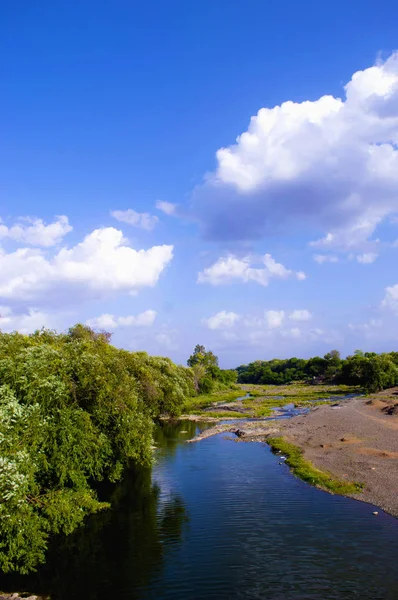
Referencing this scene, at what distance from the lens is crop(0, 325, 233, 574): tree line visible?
28.1 m

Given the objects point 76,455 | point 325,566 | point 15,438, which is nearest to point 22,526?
point 15,438

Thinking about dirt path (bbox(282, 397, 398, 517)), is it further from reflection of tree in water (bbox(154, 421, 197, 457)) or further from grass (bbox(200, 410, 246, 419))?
reflection of tree in water (bbox(154, 421, 197, 457))

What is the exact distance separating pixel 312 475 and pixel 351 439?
23300 mm

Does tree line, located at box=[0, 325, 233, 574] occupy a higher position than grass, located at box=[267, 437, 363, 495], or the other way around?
tree line, located at box=[0, 325, 233, 574]

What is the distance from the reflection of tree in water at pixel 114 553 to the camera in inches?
1136

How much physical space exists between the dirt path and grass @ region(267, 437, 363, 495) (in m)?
1.21

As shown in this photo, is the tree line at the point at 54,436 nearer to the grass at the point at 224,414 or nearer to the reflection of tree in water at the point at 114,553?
the reflection of tree in water at the point at 114,553

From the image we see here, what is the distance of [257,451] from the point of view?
229ft

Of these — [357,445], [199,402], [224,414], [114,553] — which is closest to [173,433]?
[224,414]

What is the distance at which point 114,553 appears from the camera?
33.7 metres

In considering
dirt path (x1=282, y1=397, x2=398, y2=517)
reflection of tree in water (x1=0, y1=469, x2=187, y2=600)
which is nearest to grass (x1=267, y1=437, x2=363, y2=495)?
dirt path (x1=282, y1=397, x2=398, y2=517)

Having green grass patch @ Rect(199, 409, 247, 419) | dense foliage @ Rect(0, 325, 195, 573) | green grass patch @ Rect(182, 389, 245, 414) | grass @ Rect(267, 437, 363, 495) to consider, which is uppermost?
dense foliage @ Rect(0, 325, 195, 573)

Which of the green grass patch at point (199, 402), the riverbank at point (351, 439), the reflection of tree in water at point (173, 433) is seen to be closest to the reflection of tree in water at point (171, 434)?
the reflection of tree in water at point (173, 433)

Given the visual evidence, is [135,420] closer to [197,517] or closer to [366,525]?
[197,517]
